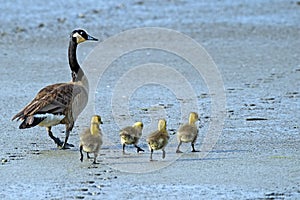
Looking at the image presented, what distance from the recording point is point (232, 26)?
14.7 metres

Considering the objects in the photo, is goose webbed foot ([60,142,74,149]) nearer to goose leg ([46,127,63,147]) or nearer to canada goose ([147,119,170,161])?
goose leg ([46,127,63,147])

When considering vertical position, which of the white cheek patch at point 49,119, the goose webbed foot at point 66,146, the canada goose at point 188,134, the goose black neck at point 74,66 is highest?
the goose black neck at point 74,66

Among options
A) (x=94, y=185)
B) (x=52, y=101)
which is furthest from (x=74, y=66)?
(x=94, y=185)

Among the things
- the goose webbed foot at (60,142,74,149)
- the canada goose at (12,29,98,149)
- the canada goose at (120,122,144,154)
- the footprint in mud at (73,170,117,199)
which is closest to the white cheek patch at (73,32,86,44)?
the canada goose at (12,29,98,149)

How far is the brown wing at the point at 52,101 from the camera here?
7.25 meters

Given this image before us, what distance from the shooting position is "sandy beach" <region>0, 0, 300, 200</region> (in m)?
6.25

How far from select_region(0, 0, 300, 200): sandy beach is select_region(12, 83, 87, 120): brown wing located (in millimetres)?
332

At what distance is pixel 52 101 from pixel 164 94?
261cm

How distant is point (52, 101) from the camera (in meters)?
7.34

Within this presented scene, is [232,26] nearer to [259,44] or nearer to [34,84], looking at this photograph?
[259,44]

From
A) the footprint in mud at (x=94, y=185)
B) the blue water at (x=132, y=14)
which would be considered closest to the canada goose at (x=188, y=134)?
the footprint in mud at (x=94, y=185)

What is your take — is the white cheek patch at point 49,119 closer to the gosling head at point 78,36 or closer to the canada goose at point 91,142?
the canada goose at point 91,142

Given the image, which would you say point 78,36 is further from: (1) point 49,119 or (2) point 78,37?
(1) point 49,119

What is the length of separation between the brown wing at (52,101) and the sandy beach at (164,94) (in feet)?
1.09
